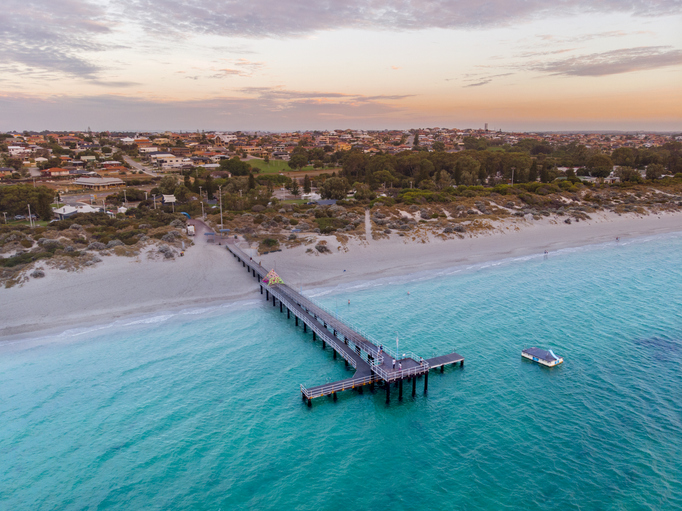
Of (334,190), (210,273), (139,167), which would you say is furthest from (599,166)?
(139,167)

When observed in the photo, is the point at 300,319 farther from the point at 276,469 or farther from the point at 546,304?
the point at 546,304

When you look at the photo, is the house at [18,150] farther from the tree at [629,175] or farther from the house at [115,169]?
the tree at [629,175]

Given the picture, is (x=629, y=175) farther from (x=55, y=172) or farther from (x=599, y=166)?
(x=55, y=172)

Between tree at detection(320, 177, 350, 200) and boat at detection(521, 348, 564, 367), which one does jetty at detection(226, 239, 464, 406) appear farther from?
tree at detection(320, 177, 350, 200)

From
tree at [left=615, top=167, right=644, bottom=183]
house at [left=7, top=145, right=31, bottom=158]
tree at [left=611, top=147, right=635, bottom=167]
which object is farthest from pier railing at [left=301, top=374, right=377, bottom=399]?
house at [left=7, top=145, right=31, bottom=158]

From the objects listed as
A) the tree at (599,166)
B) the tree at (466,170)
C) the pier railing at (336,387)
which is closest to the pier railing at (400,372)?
the pier railing at (336,387)

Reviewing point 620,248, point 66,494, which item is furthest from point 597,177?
point 66,494
